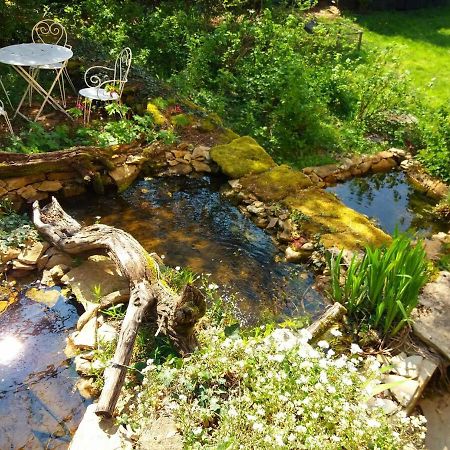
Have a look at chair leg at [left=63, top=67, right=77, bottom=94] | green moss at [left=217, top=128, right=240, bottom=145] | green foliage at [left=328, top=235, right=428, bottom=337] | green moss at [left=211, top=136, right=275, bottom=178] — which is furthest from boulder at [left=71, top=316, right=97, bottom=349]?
chair leg at [left=63, top=67, right=77, bottom=94]

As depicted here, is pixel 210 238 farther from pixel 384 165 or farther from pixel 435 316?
pixel 384 165

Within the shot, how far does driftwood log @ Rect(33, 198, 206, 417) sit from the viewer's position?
3211 millimetres

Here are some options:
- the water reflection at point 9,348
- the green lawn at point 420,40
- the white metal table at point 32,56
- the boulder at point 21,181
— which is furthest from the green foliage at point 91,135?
the green lawn at point 420,40

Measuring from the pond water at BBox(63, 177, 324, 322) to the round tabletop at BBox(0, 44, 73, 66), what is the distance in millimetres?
1674

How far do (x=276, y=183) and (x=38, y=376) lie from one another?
11.1 ft

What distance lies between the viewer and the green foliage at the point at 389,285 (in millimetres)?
3674

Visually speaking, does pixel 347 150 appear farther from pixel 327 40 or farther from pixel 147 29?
pixel 147 29

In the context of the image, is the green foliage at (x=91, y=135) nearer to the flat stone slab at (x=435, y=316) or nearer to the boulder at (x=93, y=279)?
the boulder at (x=93, y=279)

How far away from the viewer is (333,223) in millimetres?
5180

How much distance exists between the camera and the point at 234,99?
7.77m

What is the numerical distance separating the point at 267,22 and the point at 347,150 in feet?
9.68

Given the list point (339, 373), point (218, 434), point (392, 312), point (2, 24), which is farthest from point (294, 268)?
point (2, 24)

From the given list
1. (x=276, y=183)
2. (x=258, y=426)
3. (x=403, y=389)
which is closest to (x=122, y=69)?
(x=276, y=183)

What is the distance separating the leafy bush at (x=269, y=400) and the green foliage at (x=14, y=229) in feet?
7.26
